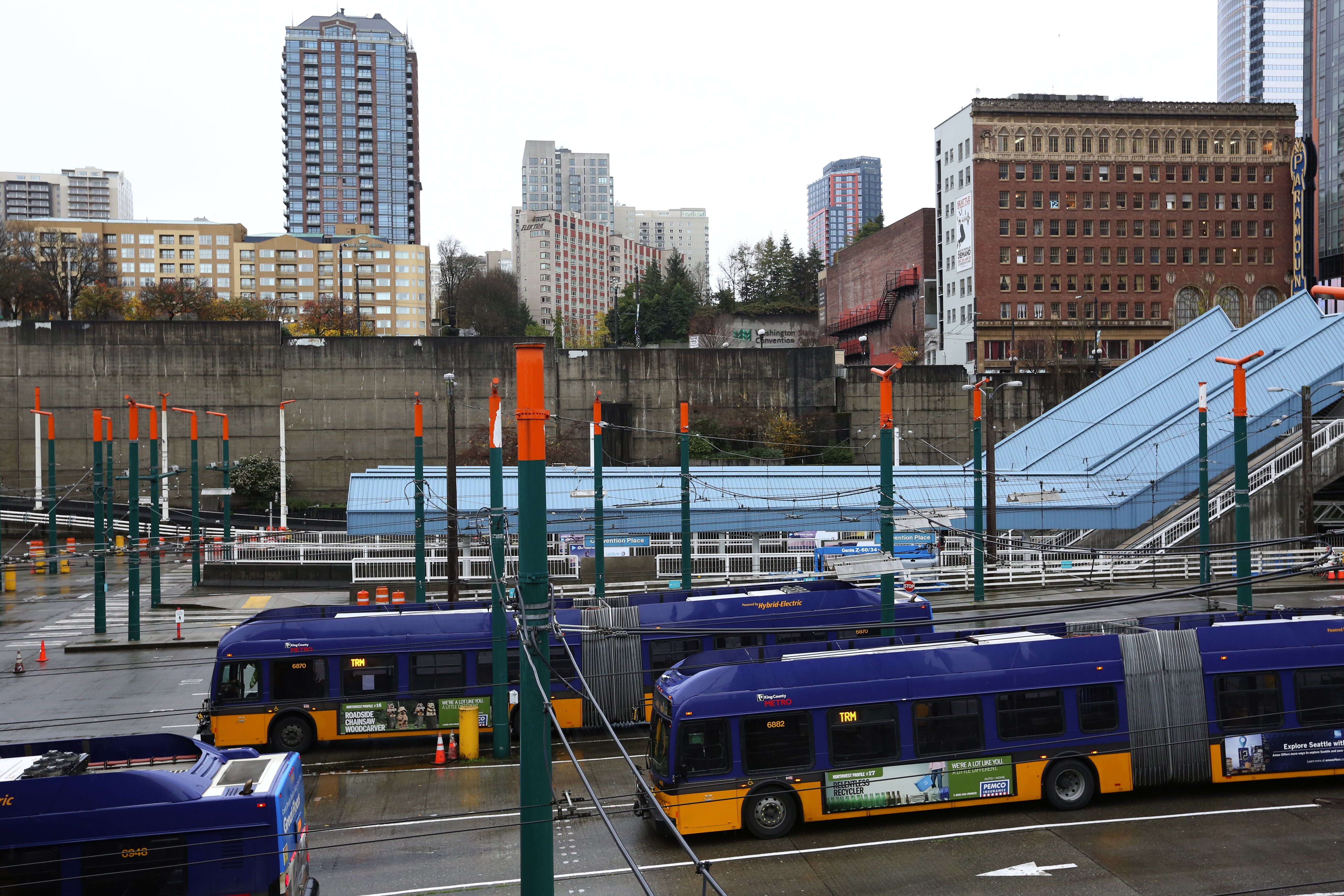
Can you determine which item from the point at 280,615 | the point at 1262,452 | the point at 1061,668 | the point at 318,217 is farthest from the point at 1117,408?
the point at 318,217

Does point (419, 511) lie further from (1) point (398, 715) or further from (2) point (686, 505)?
(2) point (686, 505)

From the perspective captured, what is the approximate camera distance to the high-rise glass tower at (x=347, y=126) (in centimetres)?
17938

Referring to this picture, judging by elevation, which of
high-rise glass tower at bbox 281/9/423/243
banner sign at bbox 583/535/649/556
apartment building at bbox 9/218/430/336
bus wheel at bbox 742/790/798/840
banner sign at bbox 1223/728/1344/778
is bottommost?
bus wheel at bbox 742/790/798/840

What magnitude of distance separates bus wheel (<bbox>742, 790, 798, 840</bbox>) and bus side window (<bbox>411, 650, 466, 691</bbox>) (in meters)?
7.76

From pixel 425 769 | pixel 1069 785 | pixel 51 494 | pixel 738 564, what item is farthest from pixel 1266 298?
pixel 425 769

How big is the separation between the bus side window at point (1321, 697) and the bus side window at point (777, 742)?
809 cm

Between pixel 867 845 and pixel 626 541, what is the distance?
1083 inches

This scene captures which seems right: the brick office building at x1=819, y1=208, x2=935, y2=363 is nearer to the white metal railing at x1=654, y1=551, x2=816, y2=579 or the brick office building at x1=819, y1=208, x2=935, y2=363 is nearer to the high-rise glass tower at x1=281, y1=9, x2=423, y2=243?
the white metal railing at x1=654, y1=551, x2=816, y2=579

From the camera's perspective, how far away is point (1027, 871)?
13828mm

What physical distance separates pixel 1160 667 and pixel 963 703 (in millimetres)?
3450

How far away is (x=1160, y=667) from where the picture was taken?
56.0 feet

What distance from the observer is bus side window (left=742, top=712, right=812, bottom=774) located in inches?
613

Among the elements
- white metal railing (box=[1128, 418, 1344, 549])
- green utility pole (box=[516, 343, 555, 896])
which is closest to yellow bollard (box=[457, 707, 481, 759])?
green utility pole (box=[516, 343, 555, 896])

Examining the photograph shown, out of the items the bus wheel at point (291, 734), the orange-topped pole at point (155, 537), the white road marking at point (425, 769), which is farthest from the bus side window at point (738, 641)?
the orange-topped pole at point (155, 537)
